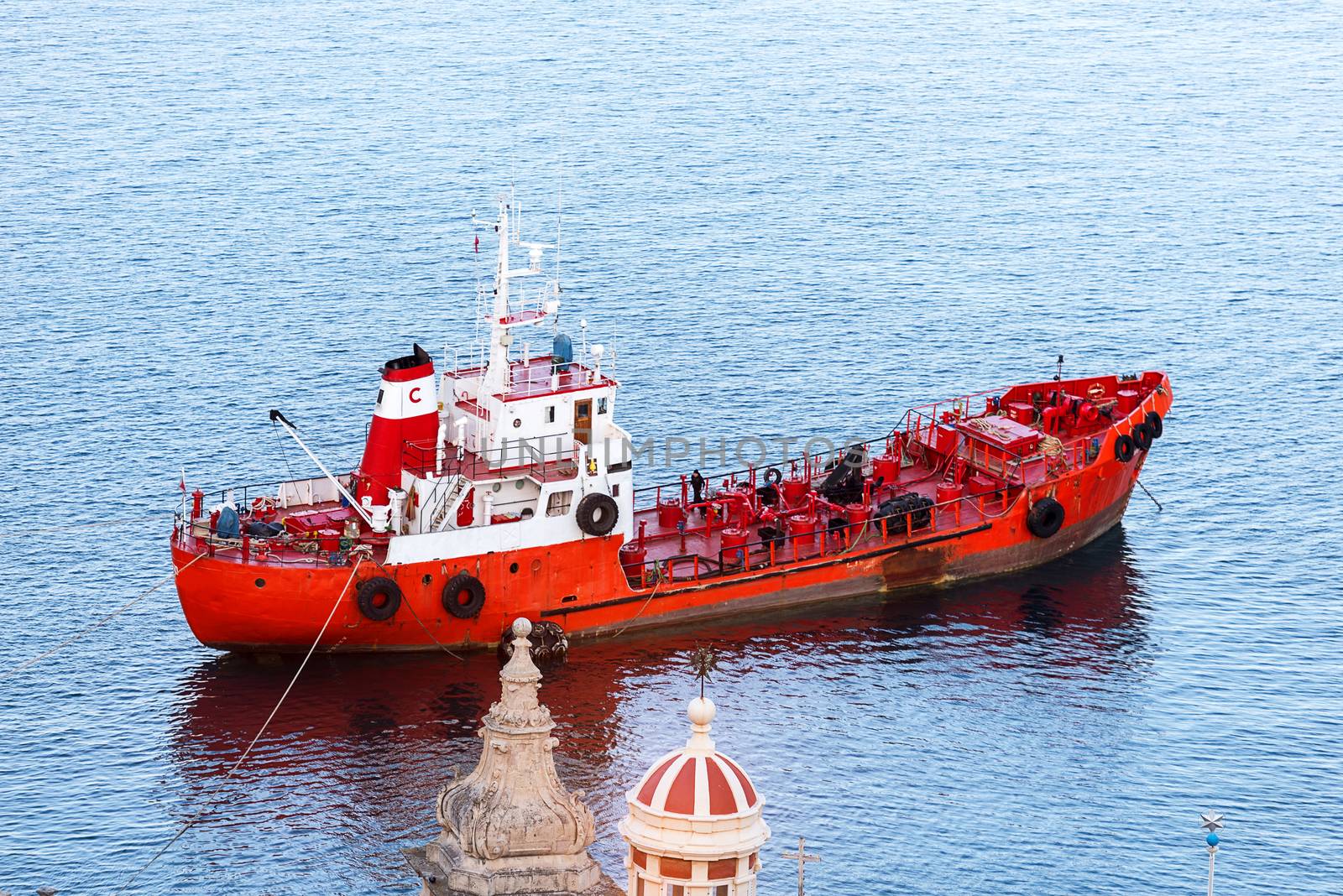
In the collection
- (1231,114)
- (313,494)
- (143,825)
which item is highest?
(1231,114)

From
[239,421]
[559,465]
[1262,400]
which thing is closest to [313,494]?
[559,465]

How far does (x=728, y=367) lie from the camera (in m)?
94.9

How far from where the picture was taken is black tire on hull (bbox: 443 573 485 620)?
6488 cm

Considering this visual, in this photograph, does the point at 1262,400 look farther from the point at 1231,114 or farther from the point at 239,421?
the point at 1231,114

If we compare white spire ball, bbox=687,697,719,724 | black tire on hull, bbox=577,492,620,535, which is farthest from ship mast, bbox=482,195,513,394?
white spire ball, bbox=687,697,719,724

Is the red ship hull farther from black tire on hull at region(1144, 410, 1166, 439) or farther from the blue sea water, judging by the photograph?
the blue sea water

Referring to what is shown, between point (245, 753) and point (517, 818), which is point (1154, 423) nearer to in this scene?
point (245, 753)

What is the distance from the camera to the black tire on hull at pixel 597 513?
65.6m

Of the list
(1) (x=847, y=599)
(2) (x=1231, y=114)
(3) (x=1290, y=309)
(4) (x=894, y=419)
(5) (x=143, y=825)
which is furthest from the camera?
(2) (x=1231, y=114)

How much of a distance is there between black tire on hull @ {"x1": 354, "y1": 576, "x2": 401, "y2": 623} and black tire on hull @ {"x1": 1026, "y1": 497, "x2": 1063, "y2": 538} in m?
20.4

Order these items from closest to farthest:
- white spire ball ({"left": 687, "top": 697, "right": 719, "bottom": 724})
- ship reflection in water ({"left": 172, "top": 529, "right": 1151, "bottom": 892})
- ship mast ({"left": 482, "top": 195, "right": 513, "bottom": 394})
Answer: white spire ball ({"left": 687, "top": 697, "right": 719, "bottom": 724}), ship reflection in water ({"left": 172, "top": 529, "right": 1151, "bottom": 892}), ship mast ({"left": 482, "top": 195, "right": 513, "bottom": 394})

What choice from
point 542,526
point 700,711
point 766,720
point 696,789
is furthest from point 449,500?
point 696,789

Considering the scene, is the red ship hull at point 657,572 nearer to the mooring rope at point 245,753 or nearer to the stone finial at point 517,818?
the mooring rope at point 245,753

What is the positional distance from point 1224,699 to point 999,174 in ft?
208
